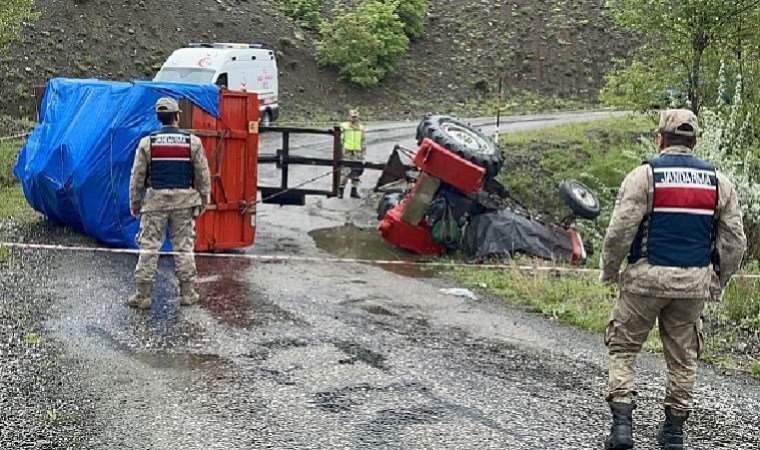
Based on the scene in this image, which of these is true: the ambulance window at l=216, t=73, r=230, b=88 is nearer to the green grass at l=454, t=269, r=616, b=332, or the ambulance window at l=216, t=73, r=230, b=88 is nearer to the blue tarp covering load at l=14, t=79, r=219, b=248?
the blue tarp covering load at l=14, t=79, r=219, b=248

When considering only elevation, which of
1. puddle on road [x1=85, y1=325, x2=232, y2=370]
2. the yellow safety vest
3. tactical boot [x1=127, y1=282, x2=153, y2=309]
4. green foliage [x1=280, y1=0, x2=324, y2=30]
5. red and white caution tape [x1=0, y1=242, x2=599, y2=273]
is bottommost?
red and white caution tape [x1=0, y1=242, x2=599, y2=273]

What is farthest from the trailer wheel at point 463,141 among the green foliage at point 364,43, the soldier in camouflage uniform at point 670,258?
the green foliage at point 364,43

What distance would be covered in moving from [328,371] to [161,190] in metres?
2.80

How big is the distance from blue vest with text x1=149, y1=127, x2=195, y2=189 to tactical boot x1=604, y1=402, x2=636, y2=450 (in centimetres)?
471

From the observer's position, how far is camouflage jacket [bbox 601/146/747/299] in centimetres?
546

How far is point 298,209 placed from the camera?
16188mm

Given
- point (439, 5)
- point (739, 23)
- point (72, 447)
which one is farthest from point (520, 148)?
point (439, 5)

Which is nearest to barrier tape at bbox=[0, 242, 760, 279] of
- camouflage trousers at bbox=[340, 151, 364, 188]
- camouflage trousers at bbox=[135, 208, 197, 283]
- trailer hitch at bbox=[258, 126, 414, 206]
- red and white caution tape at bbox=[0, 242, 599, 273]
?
red and white caution tape at bbox=[0, 242, 599, 273]

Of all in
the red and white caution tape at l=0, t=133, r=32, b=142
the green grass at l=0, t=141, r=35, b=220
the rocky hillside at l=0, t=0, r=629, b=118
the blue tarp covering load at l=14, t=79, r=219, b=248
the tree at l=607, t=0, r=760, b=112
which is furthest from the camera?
the rocky hillside at l=0, t=0, r=629, b=118

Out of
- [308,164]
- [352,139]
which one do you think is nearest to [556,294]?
[308,164]

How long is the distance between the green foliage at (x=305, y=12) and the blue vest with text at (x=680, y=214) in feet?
106

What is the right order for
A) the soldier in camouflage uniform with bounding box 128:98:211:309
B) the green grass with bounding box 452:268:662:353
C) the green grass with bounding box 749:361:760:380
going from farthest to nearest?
1. the green grass with bounding box 452:268:662:353
2. the soldier in camouflage uniform with bounding box 128:98:211:309
3. the green grass with bounding box 749:361:760:380

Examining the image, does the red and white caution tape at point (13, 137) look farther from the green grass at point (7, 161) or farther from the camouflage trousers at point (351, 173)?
the camouflage trousers at point (351, 173)

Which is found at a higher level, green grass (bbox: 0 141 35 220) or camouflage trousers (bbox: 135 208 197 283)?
camouflage trousers (bbox: 135 208 197 283)
